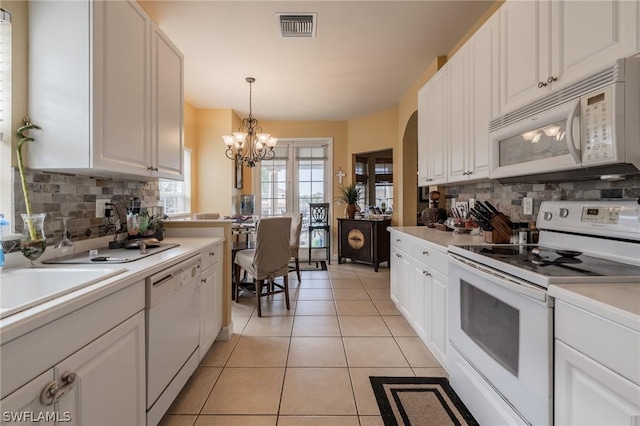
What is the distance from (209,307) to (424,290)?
5.35ft

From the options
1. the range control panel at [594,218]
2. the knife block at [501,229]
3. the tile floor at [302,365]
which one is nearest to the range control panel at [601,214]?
the range control panel at [594,218]

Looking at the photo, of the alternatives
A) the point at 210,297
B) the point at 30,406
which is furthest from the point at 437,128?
the point at 30,406

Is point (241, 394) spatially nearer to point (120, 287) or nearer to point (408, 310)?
point (120, 287)

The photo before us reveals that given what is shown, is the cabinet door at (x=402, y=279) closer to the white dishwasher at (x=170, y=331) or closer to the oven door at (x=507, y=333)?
the oven door at (x=507, y=333)

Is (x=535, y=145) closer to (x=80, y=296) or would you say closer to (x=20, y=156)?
(x=80, y=296)

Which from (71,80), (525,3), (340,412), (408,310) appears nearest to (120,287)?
(71,80)

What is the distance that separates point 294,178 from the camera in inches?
234

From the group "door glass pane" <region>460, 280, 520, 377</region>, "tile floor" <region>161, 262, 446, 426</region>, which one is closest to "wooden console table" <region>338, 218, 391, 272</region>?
"tile floor" <region>161, 262, 446, 426</region>

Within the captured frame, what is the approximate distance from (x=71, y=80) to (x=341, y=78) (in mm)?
3080

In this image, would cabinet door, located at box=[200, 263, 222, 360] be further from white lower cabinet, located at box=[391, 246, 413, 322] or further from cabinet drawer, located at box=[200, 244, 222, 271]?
white lower cabinet, located at box=[391, 246, 413, 322]

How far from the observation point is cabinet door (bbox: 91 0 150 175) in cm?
144

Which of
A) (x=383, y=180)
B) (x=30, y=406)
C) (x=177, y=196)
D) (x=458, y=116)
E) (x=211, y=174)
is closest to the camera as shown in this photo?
(x=30, y=406)

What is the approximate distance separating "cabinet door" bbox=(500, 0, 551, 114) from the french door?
4.22 meters

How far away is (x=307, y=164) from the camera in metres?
5.93
